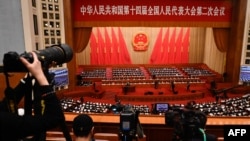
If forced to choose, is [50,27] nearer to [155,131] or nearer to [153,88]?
[153,88]

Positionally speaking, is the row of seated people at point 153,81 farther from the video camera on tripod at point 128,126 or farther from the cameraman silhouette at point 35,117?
the cameraman silhouette at point 35,117

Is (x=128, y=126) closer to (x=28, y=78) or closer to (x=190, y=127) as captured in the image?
(x=190, y=127)

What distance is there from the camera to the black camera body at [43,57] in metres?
1.21

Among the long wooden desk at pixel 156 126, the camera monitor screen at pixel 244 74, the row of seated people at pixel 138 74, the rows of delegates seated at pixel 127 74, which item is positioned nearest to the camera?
the long wooden desk at pixel 156 126

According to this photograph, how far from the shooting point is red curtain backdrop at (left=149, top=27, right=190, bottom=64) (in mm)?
13656

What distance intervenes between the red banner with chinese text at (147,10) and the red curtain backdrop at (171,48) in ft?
17.2

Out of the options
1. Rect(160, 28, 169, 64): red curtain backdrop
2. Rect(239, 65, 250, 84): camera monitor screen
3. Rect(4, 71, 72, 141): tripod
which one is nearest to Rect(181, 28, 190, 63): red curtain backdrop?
Rect(160, 28, 169, 64): red curtain backdrop

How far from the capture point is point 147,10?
8102 mm

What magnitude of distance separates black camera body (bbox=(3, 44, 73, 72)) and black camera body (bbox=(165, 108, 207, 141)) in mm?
837

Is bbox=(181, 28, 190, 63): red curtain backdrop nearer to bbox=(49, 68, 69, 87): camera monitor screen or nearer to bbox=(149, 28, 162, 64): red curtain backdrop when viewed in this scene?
bbox=(149, 28, 162, 64): red curtain backdrop

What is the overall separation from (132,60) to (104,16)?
612 centimetres

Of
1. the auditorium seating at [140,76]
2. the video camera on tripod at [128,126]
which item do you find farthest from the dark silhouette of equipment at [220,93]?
the video camera on tripod at [128,126]

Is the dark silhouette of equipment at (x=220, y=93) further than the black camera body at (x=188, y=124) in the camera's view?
Yes

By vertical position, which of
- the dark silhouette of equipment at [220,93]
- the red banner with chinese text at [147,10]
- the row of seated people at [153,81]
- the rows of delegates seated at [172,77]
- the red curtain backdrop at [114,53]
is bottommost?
the dark silhouette of equipment at [220,93]
